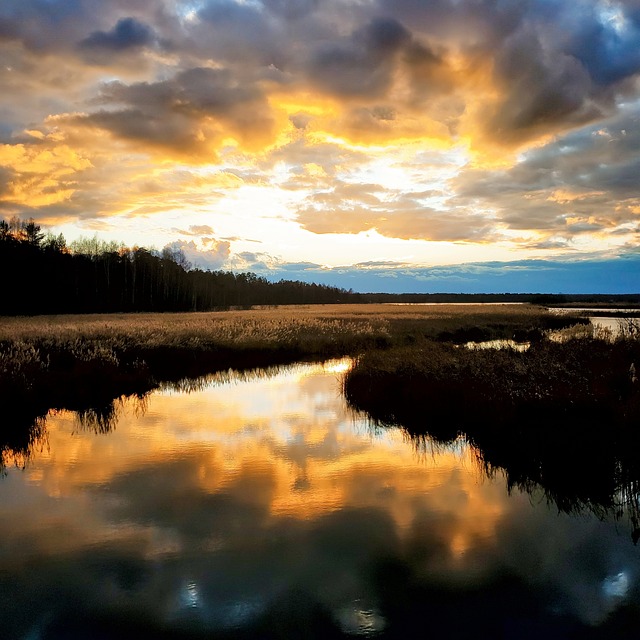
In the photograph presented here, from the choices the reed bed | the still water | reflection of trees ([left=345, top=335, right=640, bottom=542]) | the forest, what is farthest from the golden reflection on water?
the forest

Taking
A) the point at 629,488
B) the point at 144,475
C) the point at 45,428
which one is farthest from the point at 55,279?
the point at 629,488

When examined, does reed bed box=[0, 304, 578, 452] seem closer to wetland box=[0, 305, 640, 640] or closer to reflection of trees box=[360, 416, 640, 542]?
wetland box=[0, 305, 640, 640]

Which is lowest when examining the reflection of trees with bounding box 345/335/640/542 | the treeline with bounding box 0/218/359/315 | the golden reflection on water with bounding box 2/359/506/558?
the golden reflection on water with bounding box 2/359/506/558

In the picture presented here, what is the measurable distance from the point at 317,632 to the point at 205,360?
1987cm

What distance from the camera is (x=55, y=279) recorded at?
71.0 metres

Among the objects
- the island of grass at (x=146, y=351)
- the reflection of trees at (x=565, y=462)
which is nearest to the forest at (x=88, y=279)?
the island of grass at (x=146, y=351)

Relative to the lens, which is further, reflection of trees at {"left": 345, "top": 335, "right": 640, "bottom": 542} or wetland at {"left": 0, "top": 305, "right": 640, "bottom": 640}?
reflection of trees at {"left": 345, "top": 335, "right": 640, "bottom": 542}

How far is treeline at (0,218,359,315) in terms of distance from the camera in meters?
65.5

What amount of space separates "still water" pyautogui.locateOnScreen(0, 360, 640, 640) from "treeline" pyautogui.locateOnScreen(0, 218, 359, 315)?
64697 millimetres

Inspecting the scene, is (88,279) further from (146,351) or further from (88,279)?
(146,351)

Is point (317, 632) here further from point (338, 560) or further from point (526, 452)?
point (526, 452)

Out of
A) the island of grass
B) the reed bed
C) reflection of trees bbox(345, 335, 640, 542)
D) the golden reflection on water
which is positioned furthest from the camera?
the island of grass

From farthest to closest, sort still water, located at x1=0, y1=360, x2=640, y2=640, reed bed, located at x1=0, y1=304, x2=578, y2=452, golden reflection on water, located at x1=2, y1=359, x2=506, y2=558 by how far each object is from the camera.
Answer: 1. reed bed, located at x1=0, y1=304, x2=578, y2=452
2. golden reflection on water, located at x1=2, y1=359, x2=506, y2=558
3. still water, located at x1=0, y1=360, x2=640, y2=640

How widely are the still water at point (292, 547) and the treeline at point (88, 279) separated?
64.7 m
